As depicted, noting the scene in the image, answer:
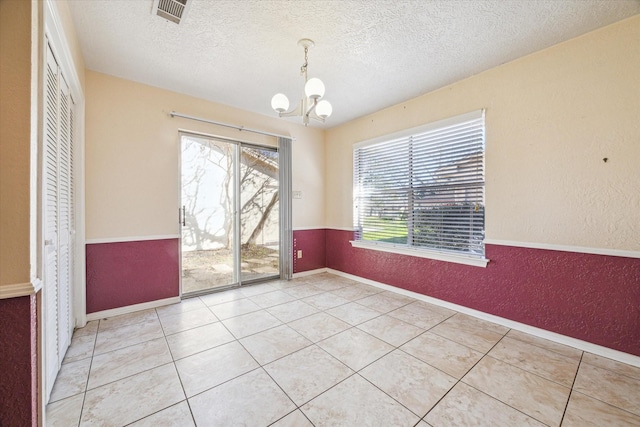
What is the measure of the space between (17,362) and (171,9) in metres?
2.29

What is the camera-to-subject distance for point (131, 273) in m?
2.88

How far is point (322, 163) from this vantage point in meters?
4.68

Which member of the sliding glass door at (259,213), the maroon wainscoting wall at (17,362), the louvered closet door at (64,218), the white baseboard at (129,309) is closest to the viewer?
the maroon wainscoting wall at (17,362)

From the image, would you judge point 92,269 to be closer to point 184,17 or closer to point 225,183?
point 225,183

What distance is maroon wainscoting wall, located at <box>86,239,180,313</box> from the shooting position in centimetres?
268

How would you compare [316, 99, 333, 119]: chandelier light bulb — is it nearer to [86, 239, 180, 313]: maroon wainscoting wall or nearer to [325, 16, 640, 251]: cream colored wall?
[325, 16, 640, 251]: cream colored wall

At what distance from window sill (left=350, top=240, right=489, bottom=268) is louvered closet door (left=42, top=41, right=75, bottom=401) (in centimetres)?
336

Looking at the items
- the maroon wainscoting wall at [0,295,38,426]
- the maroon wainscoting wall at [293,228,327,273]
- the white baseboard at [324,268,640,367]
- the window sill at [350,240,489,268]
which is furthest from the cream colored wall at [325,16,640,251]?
the maroon wainscoting wall at [0,295,38,426]

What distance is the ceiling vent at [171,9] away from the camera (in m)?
1.80

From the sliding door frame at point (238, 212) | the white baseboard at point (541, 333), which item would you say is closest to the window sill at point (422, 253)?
the white baseboard at point (541, 333)

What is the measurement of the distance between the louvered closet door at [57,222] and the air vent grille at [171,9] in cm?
75

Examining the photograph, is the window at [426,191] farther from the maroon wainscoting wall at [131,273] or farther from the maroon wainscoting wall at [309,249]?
the maroon wainscoting wall at [131,273]

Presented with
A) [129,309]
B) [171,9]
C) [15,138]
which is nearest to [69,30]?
Result: [171,9]

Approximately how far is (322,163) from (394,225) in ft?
6.05
